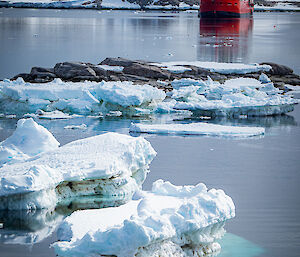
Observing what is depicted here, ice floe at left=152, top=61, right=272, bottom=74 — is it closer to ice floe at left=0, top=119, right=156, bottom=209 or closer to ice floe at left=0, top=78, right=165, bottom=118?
ice floe at left=0, top=78, right=165, bottom=118

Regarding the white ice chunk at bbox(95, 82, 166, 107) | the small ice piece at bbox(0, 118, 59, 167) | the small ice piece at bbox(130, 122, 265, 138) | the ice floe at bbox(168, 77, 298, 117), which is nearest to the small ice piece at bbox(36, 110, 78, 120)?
the white ice chunk at bbox(95, 82, 166, 107)

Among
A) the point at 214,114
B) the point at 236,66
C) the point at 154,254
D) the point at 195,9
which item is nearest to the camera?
the point at 154,254

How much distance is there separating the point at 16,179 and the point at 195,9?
363 ft

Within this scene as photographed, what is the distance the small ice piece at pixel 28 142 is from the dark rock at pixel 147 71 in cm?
864

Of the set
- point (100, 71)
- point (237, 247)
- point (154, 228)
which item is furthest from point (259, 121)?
point (154, 228)

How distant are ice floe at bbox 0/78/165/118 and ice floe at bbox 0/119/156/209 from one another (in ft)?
14.0

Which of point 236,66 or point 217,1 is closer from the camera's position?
point 236,66

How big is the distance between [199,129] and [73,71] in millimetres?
6171

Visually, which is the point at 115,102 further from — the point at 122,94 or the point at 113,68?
the point at 113,68

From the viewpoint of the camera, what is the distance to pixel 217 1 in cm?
6141

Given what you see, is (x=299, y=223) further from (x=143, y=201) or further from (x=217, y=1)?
(x=217, y=1)

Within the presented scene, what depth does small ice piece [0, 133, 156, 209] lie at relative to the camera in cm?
616

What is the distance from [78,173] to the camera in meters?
6.52

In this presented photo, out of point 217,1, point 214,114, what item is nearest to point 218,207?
point 214,114
